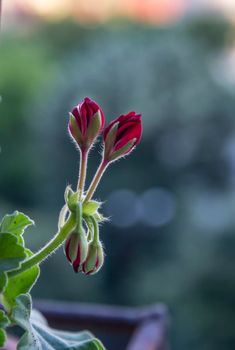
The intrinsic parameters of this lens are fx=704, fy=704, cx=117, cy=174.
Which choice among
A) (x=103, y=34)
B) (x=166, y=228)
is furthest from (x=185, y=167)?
(x=103, y=34)

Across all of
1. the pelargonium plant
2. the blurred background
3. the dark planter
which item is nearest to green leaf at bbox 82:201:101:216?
the pelargonium plant

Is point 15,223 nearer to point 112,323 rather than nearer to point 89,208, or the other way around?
point 89,208

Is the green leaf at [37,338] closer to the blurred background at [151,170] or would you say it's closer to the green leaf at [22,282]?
the green leaf at [22,282]

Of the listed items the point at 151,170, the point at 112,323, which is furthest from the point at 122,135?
the point at 151,170

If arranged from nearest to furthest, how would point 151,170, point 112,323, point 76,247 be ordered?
point 76,247
point 112,323
point 151,170

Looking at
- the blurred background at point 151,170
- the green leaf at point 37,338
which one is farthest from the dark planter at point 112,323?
the blurred background at point 151,170

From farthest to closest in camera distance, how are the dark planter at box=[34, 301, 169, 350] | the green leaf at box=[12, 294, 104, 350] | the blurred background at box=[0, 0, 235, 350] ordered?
the blurred background at box=[0, 0, 235, 350], the dark planter at box=[34, 301, 169, 350], the green leaf at box=[12, 294, 104, 350]

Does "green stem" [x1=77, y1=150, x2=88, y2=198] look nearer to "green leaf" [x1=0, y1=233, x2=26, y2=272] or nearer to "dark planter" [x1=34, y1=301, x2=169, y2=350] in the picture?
"green leaf" [x1=0, y1=233, x2=26, y2=272]
